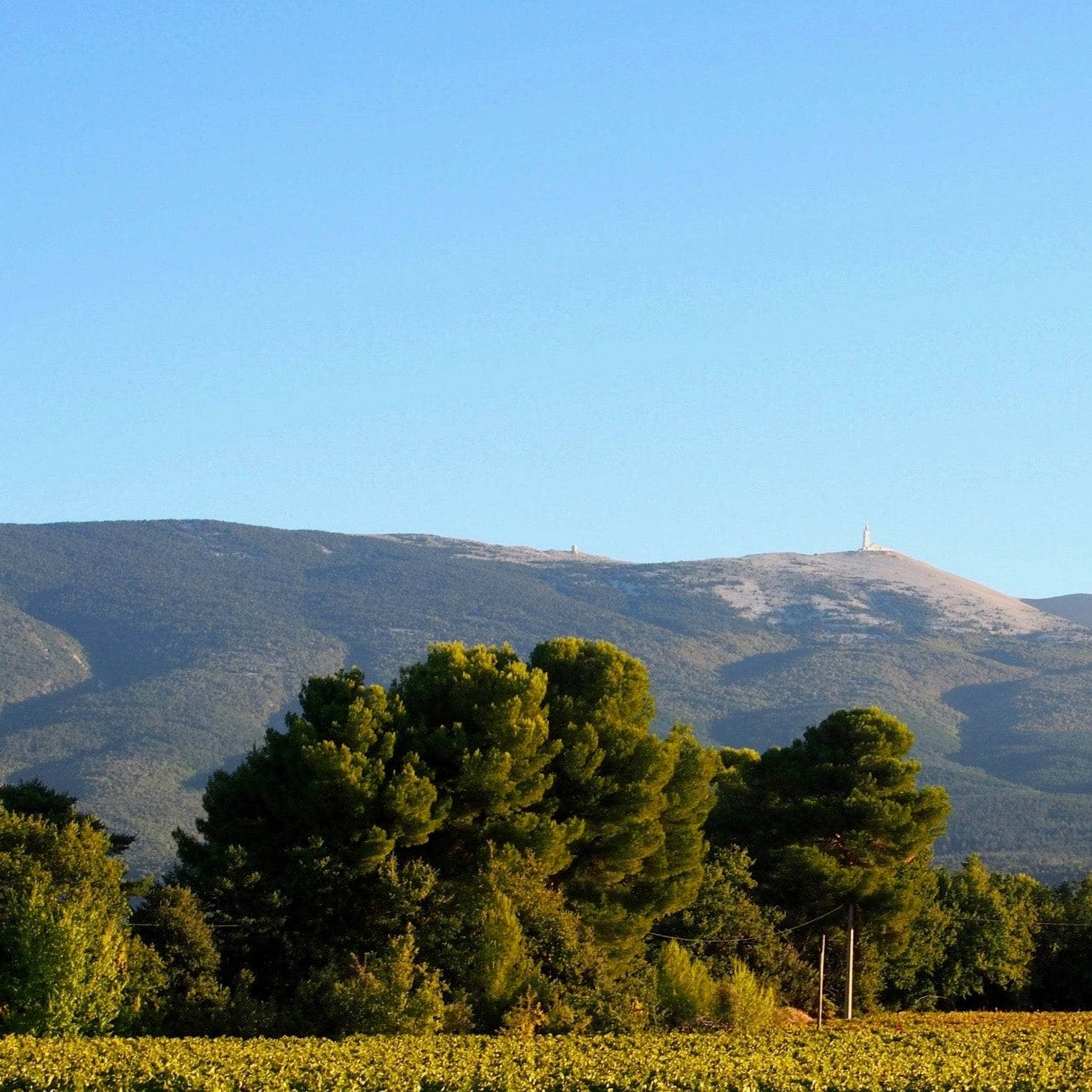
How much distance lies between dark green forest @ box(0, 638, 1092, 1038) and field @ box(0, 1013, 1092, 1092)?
17.7 ft

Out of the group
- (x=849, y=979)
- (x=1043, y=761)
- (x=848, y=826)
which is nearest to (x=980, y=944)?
(x=848, y=826)

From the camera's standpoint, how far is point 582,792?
44.3 m

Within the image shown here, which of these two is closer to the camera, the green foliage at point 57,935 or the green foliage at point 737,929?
the green foliage at point 57,935

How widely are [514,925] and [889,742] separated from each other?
1941 cm

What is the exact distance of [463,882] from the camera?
41.6 meters

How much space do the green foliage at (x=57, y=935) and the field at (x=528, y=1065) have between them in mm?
3816

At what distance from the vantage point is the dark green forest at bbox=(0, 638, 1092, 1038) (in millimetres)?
36281

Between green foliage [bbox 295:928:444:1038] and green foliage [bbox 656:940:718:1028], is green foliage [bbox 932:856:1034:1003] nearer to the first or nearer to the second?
green foliage [bbox 656:940:718:1028]

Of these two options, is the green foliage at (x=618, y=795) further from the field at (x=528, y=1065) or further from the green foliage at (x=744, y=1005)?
the field at (x=528, y=1065)

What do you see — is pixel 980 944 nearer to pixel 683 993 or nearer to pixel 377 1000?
pixel 683 993

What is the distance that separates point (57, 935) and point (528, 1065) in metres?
12.1

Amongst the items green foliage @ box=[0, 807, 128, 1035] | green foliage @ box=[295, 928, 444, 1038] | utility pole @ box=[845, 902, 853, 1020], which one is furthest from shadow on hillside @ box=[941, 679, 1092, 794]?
green foliage @ box=[0, 807, 128, 1035]

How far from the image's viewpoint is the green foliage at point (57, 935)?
1332 inches

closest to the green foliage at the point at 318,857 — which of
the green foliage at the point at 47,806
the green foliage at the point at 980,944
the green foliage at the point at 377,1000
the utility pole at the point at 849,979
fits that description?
the green foliage at the point at 47,806
